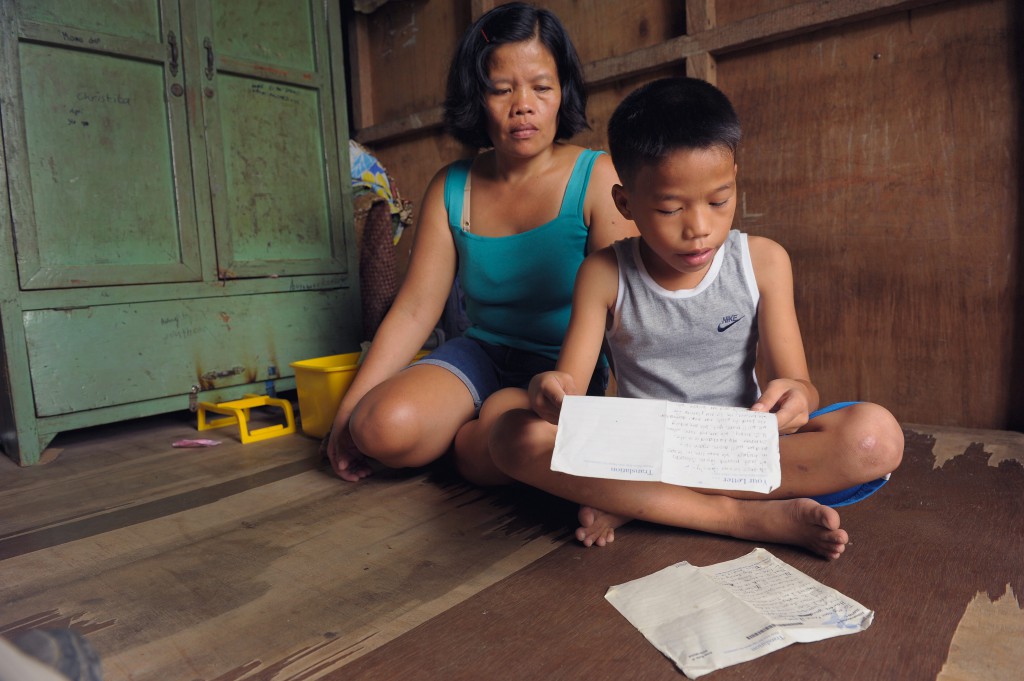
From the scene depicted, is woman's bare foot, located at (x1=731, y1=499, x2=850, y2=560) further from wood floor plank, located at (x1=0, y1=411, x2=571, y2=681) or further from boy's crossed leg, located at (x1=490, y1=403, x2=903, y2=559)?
wood floor plank, located at (x1=0, y1=411, x2=571, y2=681)

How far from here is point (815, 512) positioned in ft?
3.37

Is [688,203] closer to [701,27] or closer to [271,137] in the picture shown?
[701,27]

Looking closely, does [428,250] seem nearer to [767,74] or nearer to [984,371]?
[767,74]

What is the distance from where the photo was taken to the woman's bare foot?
1.01m

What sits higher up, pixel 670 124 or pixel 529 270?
pixel 670 124

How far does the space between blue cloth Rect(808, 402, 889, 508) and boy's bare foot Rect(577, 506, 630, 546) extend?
1.12 feet

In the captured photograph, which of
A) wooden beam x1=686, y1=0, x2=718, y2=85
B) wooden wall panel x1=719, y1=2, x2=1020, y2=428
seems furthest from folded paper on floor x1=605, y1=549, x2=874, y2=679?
wooden beam x1=686, y1=0, x2=718, y2=85

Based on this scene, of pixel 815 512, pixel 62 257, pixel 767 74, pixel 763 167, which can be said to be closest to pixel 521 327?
pixel 815 512

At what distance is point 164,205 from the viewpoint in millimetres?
2162

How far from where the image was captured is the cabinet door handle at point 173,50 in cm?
216

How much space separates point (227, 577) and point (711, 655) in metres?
0.77

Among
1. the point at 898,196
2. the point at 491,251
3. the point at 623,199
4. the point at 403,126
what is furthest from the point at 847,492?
the point at 403,126

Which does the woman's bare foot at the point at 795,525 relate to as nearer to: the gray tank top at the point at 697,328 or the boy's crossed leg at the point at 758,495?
the boy's crossed leg at the point at 758,495

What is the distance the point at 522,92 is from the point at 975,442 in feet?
4.46
